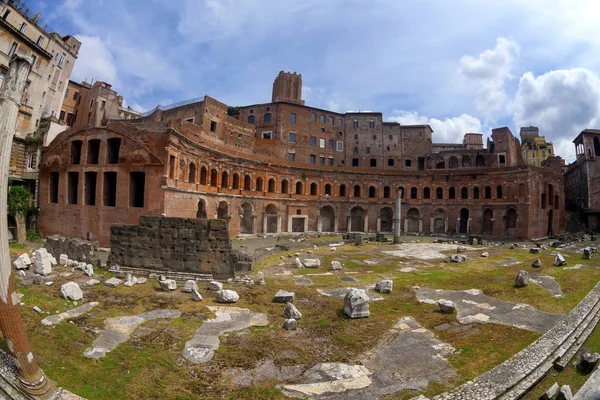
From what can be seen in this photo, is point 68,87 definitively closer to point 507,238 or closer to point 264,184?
point 264,184

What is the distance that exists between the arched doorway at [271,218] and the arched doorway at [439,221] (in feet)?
68.9

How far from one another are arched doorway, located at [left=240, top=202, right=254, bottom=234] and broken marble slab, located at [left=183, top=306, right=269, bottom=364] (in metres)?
24.0

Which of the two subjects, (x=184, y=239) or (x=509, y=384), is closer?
(x=509, y=384)

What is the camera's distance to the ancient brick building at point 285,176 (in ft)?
69.8

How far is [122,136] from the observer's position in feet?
68.6

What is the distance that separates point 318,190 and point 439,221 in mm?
16697

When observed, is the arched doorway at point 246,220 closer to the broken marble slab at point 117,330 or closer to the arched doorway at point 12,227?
the arched doorway at point 12,227

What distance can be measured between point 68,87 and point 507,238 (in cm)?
5425

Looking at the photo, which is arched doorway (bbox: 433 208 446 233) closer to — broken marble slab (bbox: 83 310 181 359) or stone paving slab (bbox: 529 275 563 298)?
stone paving slab (bbox: 529 275 563 298)

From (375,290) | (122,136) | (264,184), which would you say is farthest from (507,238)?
(122,136)

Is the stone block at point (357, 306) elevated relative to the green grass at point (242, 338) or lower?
elevated

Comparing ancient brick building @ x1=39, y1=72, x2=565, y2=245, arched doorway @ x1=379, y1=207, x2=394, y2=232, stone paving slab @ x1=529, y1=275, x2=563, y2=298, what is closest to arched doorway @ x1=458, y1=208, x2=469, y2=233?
ancient brick building @ x1=39, y1=72, x2=565, y2=245

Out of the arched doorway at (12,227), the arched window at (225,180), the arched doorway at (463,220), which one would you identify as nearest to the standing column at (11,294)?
the arched doorway at (12,227)

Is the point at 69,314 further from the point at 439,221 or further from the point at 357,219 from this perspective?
the point at 439,221
